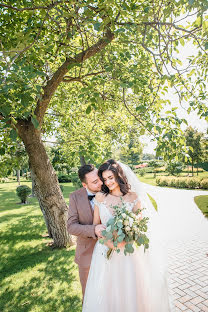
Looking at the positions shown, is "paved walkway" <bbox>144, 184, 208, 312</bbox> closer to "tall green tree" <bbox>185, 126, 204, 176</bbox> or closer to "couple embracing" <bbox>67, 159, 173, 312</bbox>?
"couple embracing" <bbox>67, 159, 173, 312</bbox>

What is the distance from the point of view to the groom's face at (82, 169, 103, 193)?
3.41 m

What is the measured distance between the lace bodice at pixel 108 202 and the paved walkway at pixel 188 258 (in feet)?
7.59

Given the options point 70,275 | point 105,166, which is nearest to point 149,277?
point 105,166

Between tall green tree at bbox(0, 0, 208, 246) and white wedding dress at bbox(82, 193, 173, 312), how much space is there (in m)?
1.92

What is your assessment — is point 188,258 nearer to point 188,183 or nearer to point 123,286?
point 123,286

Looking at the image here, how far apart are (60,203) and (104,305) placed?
11.9ft

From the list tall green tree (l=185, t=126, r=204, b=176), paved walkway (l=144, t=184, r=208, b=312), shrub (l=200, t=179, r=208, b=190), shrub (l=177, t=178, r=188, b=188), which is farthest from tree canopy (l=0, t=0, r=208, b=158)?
tall green tree (l=185, t=126, r=204, b=176)

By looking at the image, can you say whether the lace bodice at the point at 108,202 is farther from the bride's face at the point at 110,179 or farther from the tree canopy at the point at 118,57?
the tree canopy at the point at 118,57

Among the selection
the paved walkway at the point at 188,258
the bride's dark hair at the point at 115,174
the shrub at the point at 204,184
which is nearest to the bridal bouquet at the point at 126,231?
the bride's dark hair at the point at 115,174

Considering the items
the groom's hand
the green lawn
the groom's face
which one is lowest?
the green lawn

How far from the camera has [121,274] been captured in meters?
3.12

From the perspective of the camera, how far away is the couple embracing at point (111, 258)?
3080mm

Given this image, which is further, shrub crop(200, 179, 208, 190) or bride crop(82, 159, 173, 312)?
shrub crop(200, 179, 208, 190)

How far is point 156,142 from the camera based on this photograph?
4.03 metres
